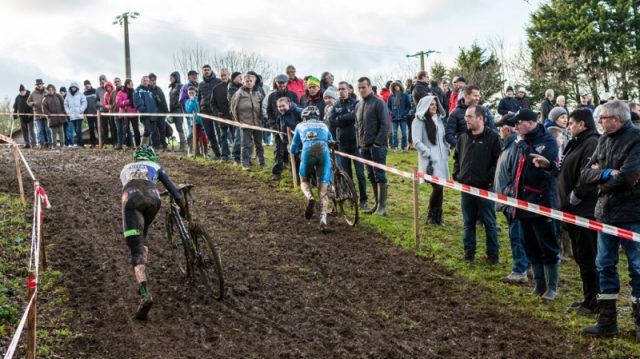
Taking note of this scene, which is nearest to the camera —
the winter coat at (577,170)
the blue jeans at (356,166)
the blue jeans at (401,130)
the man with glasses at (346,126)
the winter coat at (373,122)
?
the winter coat at (577,170)

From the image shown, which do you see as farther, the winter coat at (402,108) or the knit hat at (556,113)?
the winter coat at (402,108)

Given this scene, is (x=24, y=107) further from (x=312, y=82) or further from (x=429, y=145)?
(x=429, y=145)

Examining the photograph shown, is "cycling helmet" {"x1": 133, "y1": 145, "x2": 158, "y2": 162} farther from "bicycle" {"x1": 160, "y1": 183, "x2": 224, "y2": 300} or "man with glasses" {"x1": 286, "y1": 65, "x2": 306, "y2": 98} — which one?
"man with glasses" {"x1": 286, "y1": 65, "x2": 306, "y2": 98}

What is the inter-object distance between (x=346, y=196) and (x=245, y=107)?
16.5 feet

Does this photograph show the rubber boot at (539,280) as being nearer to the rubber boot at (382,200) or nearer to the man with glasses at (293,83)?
the rubber boot at (382,200)

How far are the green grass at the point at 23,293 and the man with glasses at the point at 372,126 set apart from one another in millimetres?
5861

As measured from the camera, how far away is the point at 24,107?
23422 millimetres

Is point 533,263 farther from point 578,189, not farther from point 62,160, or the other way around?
point 62,160

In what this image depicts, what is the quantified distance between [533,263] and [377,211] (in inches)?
185

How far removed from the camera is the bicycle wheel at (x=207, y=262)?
827cm

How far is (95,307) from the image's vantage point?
327 inches

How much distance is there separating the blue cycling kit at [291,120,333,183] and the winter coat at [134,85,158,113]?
10126 mm

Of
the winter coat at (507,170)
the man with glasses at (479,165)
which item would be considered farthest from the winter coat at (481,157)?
the winter coat at (507,170)

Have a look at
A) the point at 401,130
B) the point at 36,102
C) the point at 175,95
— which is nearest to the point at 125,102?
the point at 175,95
